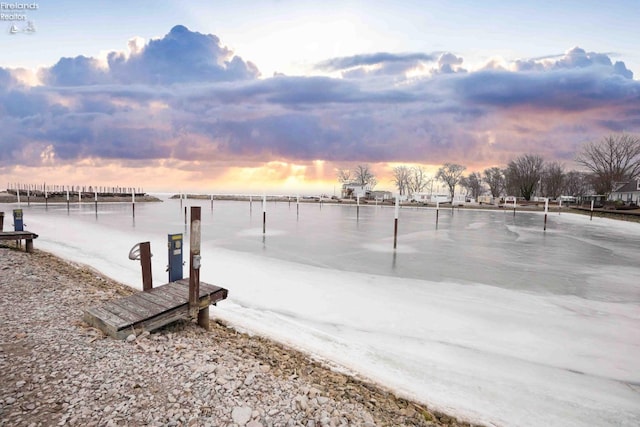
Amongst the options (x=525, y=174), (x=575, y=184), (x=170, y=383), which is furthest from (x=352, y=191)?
(x=170, y=383)

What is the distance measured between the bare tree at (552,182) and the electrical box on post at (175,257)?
10130 centimetres

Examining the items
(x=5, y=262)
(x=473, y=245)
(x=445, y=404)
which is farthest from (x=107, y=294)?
(x=473, y=245)

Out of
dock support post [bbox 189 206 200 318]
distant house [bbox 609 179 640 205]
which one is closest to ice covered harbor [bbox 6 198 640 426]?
dock support post [bbox 189 206 200 318]


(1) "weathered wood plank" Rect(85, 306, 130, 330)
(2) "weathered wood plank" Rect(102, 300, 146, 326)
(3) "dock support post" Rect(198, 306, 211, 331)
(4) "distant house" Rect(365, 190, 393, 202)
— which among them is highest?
(2) "weathered wood plank" Rect(102, 300, 146, 326)

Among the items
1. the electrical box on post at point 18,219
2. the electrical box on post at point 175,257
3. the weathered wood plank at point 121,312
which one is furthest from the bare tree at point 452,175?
the weathered wood plank at point 121,312

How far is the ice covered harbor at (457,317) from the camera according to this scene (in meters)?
4.56

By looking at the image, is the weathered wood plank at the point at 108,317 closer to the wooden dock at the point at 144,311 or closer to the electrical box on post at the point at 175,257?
the wooden dock at the point at 144,311

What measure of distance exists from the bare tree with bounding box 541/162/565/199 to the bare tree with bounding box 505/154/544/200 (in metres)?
2.89

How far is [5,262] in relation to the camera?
8.93m

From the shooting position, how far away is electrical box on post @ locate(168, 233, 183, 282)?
20.5 ft

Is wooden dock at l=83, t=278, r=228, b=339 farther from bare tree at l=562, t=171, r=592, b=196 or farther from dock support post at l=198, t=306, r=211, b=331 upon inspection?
bare tree at l=562, t=171, r=592, b=196

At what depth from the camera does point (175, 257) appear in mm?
6332

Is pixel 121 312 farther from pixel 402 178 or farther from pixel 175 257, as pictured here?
pixel 402 178

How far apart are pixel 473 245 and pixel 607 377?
47.7ft
